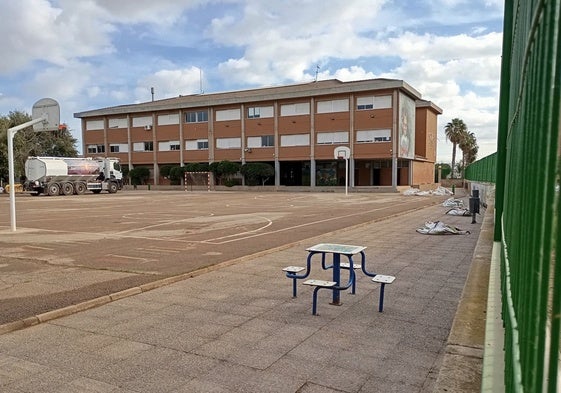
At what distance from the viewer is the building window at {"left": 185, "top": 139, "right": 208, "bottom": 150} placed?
65.2 m

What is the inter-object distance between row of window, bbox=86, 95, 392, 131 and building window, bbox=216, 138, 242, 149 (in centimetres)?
277

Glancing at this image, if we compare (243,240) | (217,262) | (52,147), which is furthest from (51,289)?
(52,147)

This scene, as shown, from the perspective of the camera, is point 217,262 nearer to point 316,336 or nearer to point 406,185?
point 316,336

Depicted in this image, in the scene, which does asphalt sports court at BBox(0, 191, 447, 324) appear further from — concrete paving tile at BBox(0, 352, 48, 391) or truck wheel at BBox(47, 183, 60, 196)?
truck wheel at BBox(47, 183, 60, 196)

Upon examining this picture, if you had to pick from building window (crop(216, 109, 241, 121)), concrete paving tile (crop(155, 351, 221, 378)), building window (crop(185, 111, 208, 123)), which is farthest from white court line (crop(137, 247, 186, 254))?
building window (crop(185, 111, 208, 123))

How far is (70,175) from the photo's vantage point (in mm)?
47844

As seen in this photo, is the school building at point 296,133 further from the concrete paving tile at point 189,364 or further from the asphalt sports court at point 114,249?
the concrete paving tile at point 189,364

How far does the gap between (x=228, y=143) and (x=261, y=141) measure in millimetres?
5243

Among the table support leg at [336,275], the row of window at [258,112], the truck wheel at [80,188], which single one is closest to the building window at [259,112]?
the row of window at [258,112]

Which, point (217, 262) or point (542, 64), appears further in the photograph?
point (217, 262)

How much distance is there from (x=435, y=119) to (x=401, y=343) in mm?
73608

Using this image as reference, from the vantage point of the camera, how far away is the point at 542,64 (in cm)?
103

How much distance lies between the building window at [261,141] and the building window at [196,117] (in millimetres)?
7786

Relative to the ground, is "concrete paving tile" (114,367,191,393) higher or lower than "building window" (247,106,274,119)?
lower
